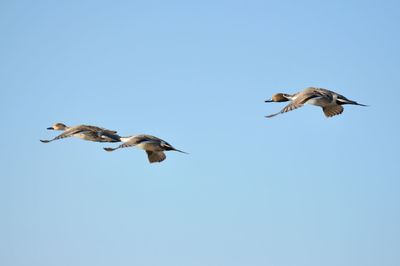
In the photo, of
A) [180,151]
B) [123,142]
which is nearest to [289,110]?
[180,151]

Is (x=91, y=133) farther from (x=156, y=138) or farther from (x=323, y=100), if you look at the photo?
(x=323, y=100)

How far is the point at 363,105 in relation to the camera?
2292 centimetres

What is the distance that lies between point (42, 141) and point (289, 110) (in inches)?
336

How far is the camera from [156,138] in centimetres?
2580

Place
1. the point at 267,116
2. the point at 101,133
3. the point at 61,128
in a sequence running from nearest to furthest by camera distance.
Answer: the point at 267,116 → the point at 101,133 → the point at 61,128

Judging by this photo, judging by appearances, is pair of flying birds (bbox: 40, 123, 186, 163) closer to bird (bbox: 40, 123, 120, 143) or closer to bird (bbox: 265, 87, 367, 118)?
bird (bbox: 40, 123, 120, 143)

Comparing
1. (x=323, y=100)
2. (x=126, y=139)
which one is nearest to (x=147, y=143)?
(x=126, y=139)

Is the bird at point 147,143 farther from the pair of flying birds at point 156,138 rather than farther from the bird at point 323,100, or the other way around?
the bird at point 323,100

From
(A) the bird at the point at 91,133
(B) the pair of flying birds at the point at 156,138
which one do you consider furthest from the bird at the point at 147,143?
(A) the bird at the point at 91,133

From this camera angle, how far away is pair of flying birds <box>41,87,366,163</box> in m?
24.1

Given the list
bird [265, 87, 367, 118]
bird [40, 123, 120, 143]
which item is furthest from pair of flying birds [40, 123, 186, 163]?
bird [265, 87, 367, 118]

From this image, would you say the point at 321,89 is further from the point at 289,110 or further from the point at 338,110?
the point at 289,110

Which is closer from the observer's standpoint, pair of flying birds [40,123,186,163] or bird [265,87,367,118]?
bird [265,87,367,118]

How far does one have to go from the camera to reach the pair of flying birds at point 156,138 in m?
24.1
